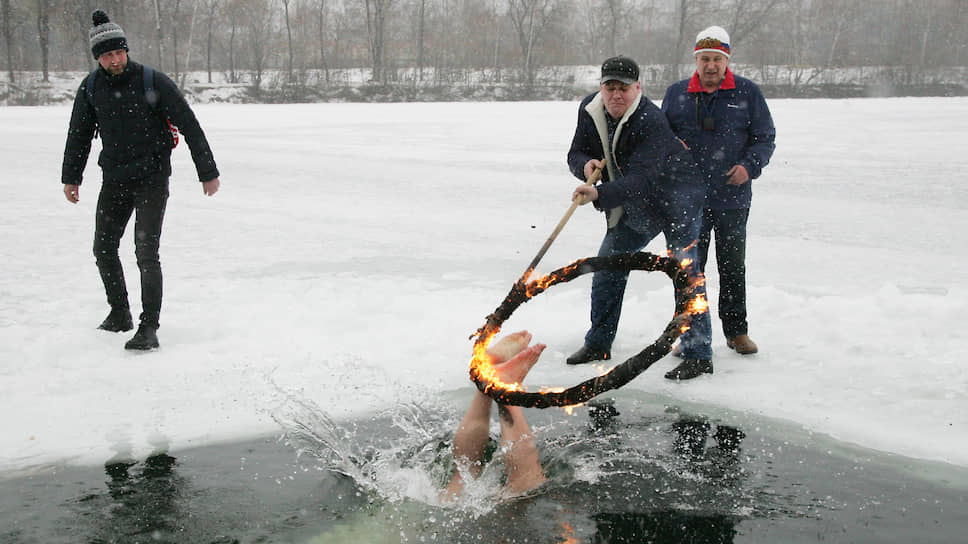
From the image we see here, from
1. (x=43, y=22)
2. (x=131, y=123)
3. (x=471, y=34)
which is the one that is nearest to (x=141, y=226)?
(x=131, y=123)

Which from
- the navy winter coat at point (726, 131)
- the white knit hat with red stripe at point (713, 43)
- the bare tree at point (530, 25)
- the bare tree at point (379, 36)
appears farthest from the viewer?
the bare tree at point (379, 36)

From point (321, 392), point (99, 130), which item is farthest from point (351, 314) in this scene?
point (99, 130)

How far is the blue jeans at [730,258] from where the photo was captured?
5.01 metres

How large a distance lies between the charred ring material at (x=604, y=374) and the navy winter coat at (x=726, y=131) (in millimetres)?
690

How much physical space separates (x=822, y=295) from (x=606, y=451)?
327 centimetres

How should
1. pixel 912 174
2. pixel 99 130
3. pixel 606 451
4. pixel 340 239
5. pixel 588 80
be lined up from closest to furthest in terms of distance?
1. pixel 606 451
2. pixel 99 130
3. pixel 340 239
4. pixel 912 174
5. pixel 588 80

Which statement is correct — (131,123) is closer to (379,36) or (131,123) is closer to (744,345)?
(744,345)

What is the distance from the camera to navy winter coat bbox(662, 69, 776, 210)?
4.86 metres

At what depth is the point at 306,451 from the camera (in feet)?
13.2

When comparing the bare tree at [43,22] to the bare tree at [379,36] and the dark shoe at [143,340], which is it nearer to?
the bare tree at [379,36]

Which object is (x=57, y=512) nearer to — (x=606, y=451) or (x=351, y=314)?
(x=606, y=451)

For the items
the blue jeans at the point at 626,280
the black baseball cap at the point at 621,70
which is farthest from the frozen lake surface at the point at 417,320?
the black baseball cap at the point at 621,70

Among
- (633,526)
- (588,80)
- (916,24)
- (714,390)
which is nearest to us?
(633,526)

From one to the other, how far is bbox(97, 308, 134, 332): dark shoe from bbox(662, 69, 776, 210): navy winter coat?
388 centimetres
